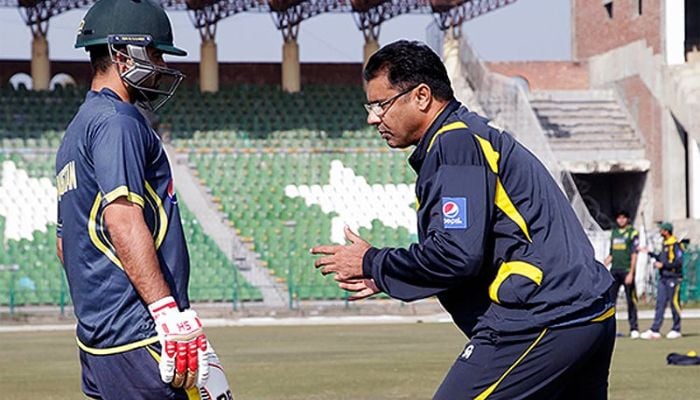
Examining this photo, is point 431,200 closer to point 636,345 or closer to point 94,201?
point 94,201

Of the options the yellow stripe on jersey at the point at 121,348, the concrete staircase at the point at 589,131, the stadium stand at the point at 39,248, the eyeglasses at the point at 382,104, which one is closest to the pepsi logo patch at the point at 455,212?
the eyeglasses at the point at 382,104

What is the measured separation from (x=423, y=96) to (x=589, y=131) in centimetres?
4115

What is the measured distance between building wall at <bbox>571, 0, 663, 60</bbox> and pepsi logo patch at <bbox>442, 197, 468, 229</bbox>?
41.2 meters

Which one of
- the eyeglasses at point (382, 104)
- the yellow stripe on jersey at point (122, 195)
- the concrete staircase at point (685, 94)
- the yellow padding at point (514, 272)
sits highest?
the eyeglasses at point (382, 104)

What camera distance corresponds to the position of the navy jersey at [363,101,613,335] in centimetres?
560

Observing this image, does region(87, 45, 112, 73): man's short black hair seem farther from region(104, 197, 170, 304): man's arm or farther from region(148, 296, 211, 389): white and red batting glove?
region(148, 296, 211, 389): white and red batting glove

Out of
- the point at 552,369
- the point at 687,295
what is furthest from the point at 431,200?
the point at 687,295

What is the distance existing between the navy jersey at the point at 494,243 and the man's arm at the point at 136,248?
0.94 metres

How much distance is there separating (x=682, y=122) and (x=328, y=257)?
129ft

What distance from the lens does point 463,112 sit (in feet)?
19.6

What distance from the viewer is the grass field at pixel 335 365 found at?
47.6ft

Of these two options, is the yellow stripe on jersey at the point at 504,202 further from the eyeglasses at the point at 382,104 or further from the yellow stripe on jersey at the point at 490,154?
the eyeglasses at the point at 382,104

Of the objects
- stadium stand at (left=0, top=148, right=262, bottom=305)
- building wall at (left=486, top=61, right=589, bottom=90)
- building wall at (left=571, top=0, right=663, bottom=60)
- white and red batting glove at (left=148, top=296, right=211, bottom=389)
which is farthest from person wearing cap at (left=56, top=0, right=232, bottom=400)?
building wall at (left=486, top=61, right=589, bottom=90)

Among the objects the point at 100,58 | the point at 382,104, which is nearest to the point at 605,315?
the point at 382,104
